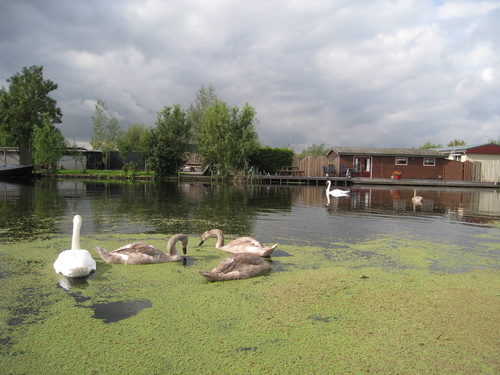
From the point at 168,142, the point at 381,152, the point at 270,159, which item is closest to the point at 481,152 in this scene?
the point at 381,152

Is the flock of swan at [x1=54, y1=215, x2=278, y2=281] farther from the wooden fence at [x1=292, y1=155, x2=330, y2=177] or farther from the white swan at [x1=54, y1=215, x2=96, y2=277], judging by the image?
the wooden fence at [x1=292, y1=155, x2=330, y2=177]

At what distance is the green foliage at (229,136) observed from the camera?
42250mm

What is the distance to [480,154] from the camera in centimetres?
4972

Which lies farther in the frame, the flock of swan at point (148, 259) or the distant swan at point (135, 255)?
the distant swan at point (135, 255)

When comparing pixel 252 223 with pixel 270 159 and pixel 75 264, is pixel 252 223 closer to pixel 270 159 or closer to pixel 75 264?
pixel 75 264

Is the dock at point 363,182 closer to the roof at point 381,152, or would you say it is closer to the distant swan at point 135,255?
the roof at point 381,152

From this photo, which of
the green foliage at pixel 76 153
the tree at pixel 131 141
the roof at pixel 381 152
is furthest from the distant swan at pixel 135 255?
the green foliage at pixel 76 153

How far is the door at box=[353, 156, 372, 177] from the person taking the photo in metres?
47.8

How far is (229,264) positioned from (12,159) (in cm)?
5681

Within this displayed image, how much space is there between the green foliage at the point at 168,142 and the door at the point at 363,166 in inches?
846

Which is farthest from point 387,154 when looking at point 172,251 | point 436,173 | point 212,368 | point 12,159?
point 12,159

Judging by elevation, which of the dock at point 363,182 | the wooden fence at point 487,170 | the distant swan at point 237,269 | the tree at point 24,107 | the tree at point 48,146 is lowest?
the distant swan at point 237,269

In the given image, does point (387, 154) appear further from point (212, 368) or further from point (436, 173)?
point (212, 368)

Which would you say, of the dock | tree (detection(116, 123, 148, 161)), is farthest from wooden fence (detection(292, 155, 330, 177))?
tree (detection(116, 123, 148, 161))
